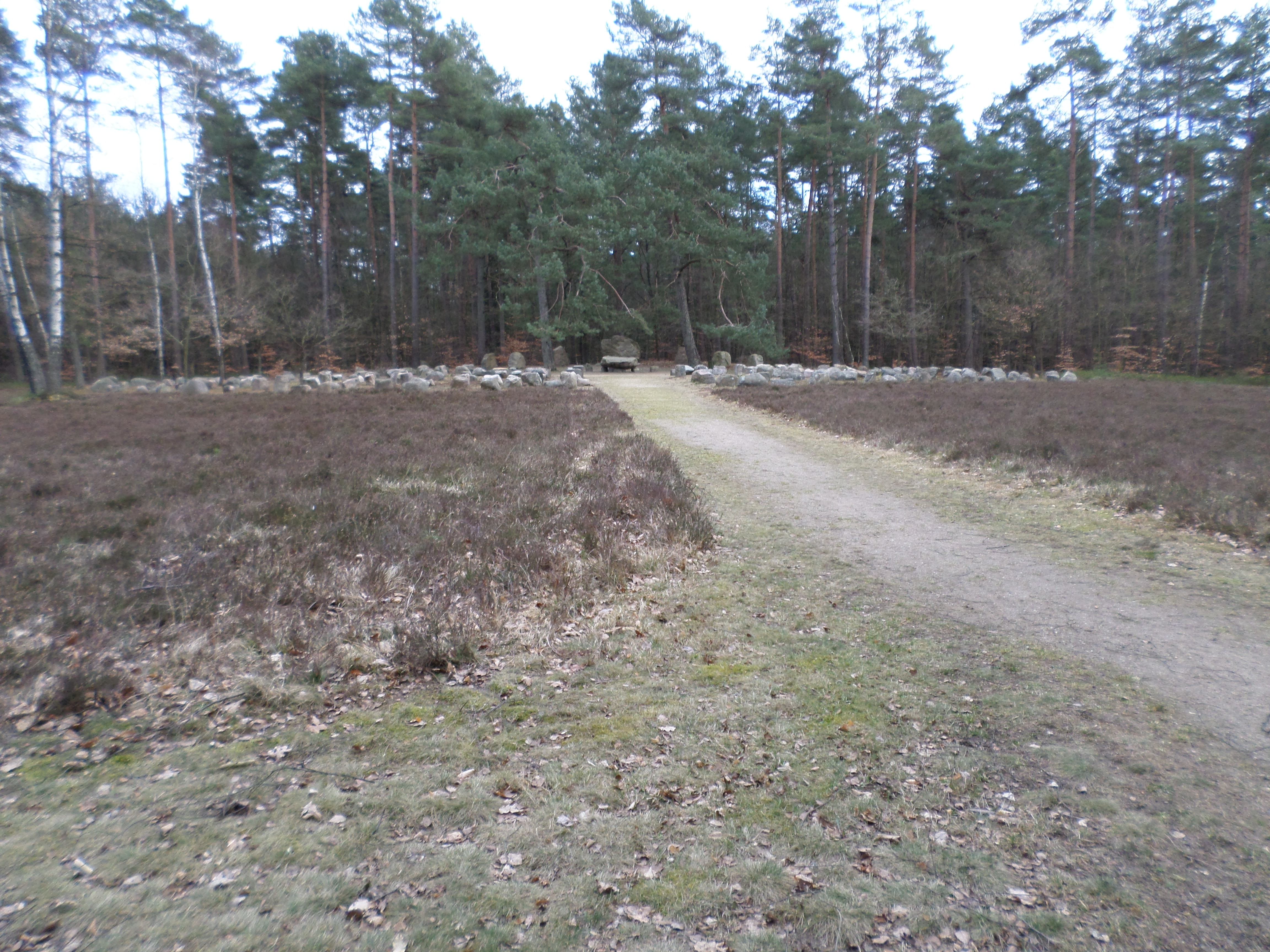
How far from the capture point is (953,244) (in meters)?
36.3

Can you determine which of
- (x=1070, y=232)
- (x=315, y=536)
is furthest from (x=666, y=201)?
(x=315, y=536)

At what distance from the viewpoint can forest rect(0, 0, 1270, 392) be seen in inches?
1132

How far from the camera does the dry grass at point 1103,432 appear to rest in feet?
26.6

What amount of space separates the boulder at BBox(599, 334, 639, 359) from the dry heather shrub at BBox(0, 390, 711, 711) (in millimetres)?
22920

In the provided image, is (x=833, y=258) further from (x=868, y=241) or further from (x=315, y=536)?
(x=315, y=536)

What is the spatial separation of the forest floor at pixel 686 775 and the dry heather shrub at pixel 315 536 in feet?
0.32

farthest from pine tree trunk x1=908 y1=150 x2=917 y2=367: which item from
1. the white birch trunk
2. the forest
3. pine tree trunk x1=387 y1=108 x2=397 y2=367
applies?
the white birch trunk

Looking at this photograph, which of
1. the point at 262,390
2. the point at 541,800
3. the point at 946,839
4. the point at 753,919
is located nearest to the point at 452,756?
the point at 541,800

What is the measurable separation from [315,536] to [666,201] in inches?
1030

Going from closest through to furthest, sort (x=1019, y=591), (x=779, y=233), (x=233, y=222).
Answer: (x=1019, y=591), (x=233, y=222), (x=779, y=233)

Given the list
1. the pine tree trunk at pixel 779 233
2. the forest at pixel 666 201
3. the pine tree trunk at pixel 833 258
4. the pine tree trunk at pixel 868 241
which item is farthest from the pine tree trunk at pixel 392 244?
the pine tree trunk at pixel 868 241

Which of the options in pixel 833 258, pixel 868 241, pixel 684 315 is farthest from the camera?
pixel 684 315

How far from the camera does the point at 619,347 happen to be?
35.4 m

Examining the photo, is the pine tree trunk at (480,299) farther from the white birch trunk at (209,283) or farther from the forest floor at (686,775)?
the forest floor at (686,775)
